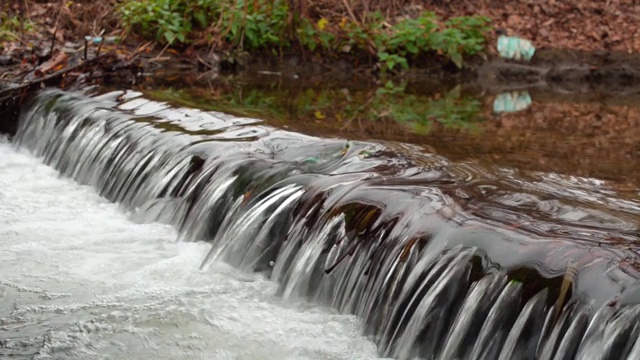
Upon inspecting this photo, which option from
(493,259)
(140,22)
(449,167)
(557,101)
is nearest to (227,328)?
(493,259)

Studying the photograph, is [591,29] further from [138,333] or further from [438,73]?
[138,333]

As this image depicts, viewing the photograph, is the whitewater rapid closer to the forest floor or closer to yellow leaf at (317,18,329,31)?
the forest floor

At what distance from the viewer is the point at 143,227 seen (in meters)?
4.03

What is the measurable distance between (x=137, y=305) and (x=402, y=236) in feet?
3.34

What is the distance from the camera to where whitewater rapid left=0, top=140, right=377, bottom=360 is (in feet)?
8.28

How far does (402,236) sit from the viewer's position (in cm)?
272

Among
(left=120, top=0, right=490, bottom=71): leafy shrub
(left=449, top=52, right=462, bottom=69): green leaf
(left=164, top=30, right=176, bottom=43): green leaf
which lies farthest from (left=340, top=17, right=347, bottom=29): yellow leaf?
(left=164, top=30, right=176, bottom=43): green leaf

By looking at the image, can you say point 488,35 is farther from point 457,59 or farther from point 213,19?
point 213,19

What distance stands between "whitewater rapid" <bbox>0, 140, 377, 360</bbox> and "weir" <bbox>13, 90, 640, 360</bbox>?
0.39ft

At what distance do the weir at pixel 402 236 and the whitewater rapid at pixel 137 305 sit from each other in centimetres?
12

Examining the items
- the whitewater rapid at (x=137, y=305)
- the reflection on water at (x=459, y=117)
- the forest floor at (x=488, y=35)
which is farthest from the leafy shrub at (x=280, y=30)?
the whitewater rapid at (x=137, y=305)

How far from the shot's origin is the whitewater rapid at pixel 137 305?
8.28ft

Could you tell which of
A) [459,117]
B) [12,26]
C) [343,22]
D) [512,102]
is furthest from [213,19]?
[459,117]

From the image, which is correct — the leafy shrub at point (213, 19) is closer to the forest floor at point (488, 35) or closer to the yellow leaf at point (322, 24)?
the forest floor at point (488, 35)
